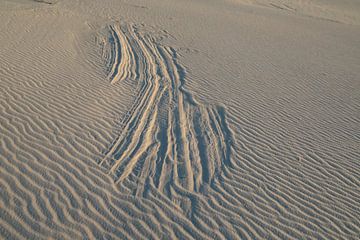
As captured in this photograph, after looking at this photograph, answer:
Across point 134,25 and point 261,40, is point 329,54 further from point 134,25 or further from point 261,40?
point 134,25

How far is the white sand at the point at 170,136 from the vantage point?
4.61 m

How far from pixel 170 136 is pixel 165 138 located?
136 millimetres

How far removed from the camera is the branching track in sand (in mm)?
5293

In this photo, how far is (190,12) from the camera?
17.2 meters

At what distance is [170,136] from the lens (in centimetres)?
635

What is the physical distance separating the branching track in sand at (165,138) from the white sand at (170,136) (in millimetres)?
32

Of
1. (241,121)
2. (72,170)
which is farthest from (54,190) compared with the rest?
(241,121)

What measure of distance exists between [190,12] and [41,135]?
13.6 metres

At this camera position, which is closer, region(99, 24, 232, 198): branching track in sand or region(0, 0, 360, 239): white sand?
region(0, 0, 360, 239): white sand

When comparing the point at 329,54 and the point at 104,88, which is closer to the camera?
the point at 104,88

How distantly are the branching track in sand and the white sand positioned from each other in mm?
32

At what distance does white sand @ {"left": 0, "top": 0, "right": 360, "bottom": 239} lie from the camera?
4605 millimetres

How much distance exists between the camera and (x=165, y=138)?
247 inches

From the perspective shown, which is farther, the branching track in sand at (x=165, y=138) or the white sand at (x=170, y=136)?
the branching track in sand at (x=165, y=138)
